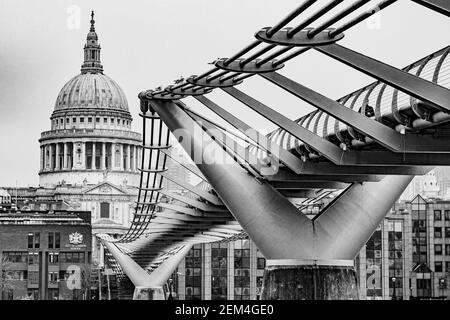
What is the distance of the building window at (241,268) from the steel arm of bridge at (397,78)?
100m

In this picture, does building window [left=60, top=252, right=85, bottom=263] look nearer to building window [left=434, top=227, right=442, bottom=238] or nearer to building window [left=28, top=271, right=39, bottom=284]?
building window [left=28, top=271, right=39, bottom=284]

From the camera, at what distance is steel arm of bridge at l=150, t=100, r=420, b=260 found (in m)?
42.3

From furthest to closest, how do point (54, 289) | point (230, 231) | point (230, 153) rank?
point (54, 289)
point (230, 231)
point (230, 153)

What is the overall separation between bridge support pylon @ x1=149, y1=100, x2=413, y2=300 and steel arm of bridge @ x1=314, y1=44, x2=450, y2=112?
13491 millimetres

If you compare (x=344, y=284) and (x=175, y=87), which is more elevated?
(x=175, y=87)

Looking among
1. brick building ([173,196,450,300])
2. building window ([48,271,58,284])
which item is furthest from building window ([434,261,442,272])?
building window ([48,271,58,284])

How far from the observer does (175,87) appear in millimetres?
40656

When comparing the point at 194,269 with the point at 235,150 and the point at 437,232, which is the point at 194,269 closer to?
the point at 437,232

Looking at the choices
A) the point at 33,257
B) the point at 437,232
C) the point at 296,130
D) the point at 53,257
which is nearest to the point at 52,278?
the point at 53,257

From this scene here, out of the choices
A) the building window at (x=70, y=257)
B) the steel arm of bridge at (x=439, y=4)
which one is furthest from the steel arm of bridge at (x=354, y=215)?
the building window at (x=70, y=257)

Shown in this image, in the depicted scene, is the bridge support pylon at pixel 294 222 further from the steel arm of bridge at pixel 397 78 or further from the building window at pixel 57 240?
the building window at pixel 57 240
